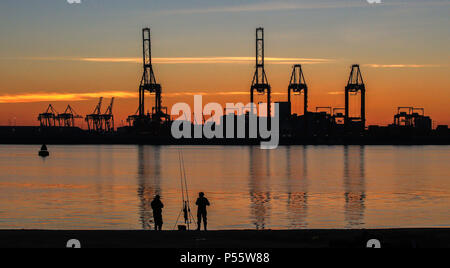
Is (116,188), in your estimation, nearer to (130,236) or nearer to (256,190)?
(256,190)

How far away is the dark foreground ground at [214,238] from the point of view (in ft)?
60.6

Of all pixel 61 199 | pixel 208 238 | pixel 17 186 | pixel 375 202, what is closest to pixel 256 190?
pixel 375 202

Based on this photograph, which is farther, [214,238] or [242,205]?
[242,205]

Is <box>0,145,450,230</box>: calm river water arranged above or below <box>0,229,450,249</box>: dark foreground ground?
below

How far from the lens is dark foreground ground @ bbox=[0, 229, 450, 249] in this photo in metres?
18.5

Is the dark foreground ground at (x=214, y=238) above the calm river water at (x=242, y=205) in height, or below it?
above

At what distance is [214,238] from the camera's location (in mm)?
20219

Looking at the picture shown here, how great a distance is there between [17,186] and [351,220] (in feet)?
145

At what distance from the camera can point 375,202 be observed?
174 feet

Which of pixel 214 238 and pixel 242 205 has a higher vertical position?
pixel 214 238

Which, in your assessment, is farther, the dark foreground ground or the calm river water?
the calm river water

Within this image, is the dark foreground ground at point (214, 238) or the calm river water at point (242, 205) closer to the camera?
the dark foreground ground at point (214, 238)
